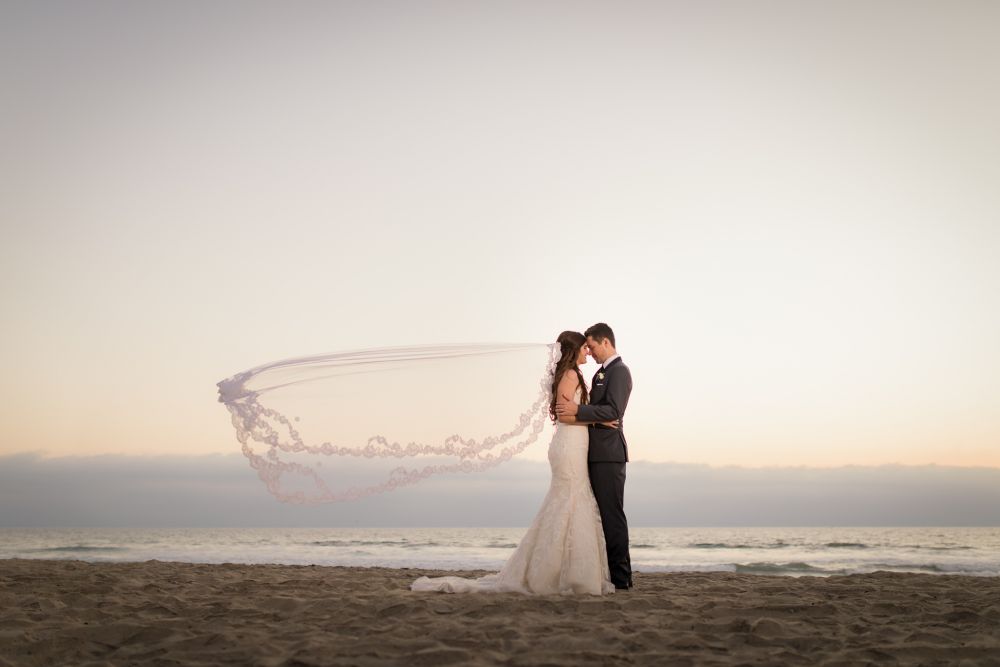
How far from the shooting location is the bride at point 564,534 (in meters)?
7.16

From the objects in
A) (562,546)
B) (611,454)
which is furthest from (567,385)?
(562,546)

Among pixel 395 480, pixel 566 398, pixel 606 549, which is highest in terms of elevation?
pixel 566 398

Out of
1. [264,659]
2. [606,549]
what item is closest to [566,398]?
[606,549]

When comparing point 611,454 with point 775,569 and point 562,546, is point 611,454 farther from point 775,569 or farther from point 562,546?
point 775,569

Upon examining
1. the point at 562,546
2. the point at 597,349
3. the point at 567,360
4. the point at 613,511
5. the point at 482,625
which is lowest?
the point at 482,625

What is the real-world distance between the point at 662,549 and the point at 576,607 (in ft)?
70.3

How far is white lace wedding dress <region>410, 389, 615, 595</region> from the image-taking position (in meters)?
7.15

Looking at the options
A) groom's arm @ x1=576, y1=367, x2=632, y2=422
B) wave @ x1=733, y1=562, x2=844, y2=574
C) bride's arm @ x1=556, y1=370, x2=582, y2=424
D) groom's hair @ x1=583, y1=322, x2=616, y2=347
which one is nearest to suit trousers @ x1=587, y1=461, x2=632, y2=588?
groom's arm @ x1=576, y1=367, x2=632, y2=422

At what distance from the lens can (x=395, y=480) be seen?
7441mm

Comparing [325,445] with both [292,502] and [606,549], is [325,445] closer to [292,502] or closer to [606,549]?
[292,502]

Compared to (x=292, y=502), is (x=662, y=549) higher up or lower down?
lower down

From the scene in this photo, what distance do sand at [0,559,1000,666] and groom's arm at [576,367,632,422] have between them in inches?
65.3

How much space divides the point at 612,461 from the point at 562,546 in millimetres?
964

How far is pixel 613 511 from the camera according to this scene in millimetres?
7520
